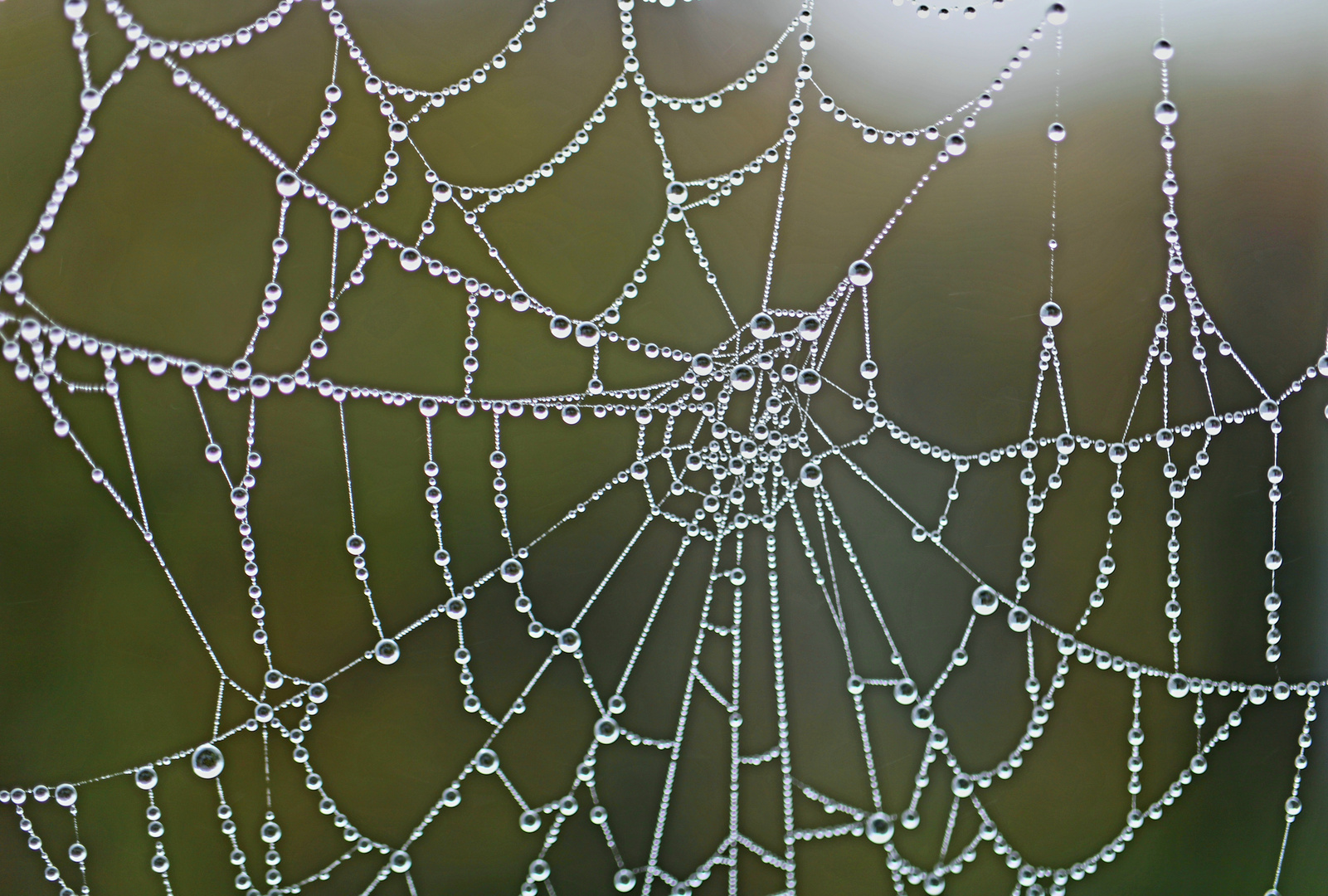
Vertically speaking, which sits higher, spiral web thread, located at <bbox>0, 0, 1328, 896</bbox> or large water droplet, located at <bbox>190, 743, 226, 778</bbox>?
spiral web thread, located at <bbox>0, 0, 1328, 896</bbox>

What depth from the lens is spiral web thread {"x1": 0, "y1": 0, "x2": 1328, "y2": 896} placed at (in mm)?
721

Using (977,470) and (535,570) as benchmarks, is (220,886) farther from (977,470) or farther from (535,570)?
(977,470)

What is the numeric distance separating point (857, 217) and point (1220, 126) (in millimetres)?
338

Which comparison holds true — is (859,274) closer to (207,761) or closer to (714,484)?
(714,484)

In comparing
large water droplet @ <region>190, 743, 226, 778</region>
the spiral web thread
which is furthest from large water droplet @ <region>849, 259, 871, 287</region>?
large water droplet @ <region>190, 743, 226, 778</region>

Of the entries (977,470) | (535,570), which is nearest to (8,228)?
(535,570)

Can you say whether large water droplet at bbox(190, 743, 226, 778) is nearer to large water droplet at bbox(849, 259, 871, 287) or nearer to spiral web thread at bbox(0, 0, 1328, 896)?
spiral web thread at bbox(0, 0, 1328, 896)

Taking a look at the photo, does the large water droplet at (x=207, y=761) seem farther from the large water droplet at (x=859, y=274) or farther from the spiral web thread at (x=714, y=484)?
the large water droplet at (x=859, y=274)

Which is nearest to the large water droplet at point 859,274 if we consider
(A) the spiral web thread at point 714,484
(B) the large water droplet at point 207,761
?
(A) the spiral web thread at point 714,484

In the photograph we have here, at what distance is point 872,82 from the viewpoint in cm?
83

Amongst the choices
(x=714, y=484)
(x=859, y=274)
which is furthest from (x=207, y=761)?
(x=859, y=274)

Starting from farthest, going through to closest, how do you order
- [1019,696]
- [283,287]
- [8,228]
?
[1019,696] → [283,287] → [8,228]

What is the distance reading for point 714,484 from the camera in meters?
0.80

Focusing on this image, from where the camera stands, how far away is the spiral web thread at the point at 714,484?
2.37 feet
